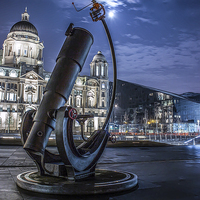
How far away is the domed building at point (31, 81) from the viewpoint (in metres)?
67.1

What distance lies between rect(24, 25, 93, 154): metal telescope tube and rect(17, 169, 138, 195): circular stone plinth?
0.71 m

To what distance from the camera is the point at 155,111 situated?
3243 inches

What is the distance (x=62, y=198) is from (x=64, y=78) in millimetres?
2731

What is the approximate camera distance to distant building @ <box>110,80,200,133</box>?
75.4m

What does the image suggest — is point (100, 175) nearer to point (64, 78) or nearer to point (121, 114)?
point (64, 78)

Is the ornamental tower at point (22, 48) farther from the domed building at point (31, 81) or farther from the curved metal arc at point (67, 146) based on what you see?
the curved metal arc at point (67, 146)

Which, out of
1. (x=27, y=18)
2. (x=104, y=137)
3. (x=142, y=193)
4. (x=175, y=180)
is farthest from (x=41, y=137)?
(x=27, y=18)

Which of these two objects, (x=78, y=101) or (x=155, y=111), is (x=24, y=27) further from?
(x=155, y=111)

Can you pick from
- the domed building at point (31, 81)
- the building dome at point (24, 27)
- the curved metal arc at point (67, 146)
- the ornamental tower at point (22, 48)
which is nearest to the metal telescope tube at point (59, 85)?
the curved metal arc at point (67, 146)

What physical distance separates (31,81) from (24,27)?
2217cm

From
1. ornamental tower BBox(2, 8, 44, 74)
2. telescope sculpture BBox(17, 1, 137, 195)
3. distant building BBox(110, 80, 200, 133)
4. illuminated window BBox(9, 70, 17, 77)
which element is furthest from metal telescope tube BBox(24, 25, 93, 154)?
ornamental tower BBox(2, 8, 44, 74)

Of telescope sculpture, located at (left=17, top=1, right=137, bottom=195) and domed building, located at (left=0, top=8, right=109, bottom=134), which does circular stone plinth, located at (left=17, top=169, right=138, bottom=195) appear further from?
domed building, located at (left=0, top=8, right=109, bottom=134)

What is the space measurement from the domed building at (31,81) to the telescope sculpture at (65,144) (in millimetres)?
62018

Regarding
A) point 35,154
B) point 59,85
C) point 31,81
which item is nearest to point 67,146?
point 35,154
